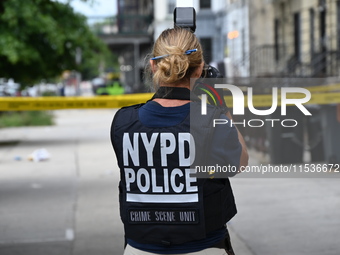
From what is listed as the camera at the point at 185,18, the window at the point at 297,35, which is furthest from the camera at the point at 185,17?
the window at the point at 297,35

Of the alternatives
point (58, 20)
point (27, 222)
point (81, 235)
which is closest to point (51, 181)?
point (27, 222)

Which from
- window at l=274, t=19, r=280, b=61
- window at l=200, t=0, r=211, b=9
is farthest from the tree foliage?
window at l=200, t=0, r=211, b=9

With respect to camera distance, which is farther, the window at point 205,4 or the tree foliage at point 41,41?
the window at point 205,4

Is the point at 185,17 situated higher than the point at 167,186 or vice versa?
the point at 185,17

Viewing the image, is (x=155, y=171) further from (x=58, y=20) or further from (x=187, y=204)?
(x=58, y=20)

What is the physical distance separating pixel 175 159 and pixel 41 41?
54.1 feet

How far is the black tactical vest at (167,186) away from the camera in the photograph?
125 inches

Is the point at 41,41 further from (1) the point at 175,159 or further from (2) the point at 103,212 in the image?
(1) the point at 175,159

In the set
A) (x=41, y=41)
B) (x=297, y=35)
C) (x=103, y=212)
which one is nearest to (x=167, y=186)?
(x=103, y=212)

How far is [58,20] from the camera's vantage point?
63.0 feet

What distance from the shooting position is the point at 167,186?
10.5 feet

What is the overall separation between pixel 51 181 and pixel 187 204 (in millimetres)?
9334

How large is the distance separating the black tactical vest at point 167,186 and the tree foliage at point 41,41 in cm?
1415

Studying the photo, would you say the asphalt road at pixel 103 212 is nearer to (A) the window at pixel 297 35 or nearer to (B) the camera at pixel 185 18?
(B) the camera at pixel 185 18
